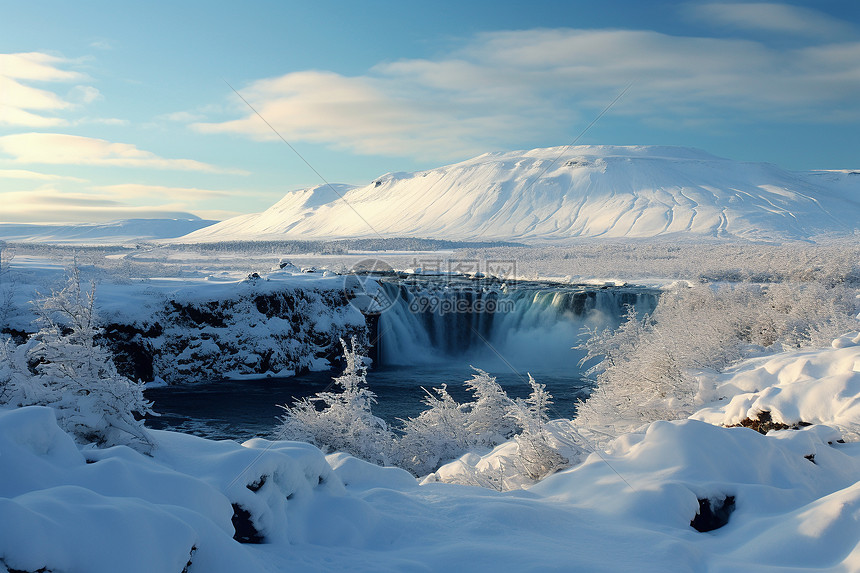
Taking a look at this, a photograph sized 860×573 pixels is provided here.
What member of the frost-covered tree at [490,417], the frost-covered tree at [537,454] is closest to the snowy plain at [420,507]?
the frost-covered tree at [537,454]

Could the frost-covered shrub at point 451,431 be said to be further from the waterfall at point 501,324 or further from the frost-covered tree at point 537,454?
the waterfall at point 501,324

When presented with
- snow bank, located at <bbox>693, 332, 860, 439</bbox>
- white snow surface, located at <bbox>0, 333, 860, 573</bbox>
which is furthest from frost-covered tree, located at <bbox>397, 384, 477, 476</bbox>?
snow bank, located at <bbox>693, 332, 860, 439</bbox>

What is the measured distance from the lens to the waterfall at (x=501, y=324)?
28047 millimetres

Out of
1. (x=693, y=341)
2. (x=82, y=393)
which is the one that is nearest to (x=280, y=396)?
(x=693, y=341)

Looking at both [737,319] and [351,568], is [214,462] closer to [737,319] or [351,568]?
[351,568]

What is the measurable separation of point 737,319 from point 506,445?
12898mm

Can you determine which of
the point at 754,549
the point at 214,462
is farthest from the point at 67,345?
the point at 754,549

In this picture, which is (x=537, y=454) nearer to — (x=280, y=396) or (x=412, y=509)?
(x=412, y=509)

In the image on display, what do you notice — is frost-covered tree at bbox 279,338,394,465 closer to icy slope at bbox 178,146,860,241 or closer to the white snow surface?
the white snow surface

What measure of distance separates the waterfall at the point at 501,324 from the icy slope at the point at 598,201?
8348 centimetres

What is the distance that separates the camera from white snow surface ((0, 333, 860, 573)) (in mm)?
3697

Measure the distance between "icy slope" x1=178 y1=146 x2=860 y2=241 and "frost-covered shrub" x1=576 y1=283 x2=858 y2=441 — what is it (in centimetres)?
8617

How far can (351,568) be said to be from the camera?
4809mm

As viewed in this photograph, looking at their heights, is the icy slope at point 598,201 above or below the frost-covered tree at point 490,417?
above
